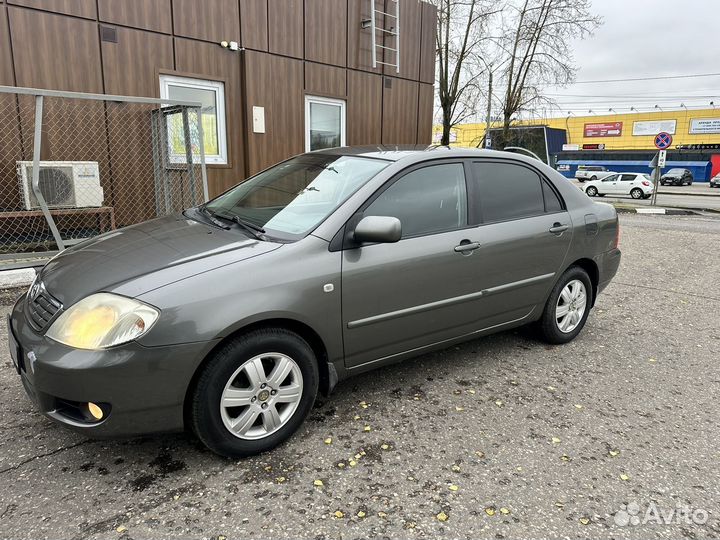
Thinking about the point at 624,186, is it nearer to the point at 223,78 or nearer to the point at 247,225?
the point at 223,78

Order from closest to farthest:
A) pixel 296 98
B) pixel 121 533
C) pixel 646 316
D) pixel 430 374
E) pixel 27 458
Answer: pixel 121 533, pixel 27 458, pixel 430 374, pixel 646 316, pixel 296 98

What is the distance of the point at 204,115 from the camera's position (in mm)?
8148

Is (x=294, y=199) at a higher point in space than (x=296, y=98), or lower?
lower

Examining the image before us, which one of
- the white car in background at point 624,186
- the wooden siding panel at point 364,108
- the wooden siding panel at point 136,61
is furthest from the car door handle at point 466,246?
the white car in background at point 624,186

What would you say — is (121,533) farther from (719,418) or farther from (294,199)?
(719,418)

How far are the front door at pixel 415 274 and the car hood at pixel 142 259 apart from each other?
573 millimetres

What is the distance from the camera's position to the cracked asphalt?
2.19 metres

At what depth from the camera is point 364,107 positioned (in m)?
10.4

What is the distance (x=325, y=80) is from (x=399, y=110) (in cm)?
223

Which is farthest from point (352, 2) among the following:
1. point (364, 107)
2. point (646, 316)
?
point (646, 316)

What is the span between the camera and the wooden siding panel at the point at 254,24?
8172 mm

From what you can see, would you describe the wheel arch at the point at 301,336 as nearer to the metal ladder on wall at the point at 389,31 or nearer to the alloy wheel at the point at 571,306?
the alloy wheel at the point at 571,306

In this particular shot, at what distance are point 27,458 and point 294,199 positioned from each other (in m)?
2.00

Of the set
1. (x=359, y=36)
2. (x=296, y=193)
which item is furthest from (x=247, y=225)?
(x=359, y=36)
